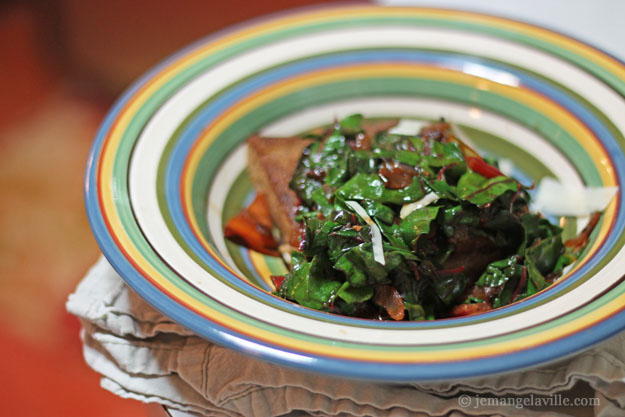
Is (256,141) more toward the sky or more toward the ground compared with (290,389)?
more toward the sky

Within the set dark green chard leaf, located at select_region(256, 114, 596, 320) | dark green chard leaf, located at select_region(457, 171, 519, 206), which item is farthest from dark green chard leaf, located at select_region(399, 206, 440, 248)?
dark green chard leaf, located at select_region(457, 171, 519, 206)

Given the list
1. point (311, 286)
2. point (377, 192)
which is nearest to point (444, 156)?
point (377, 192)

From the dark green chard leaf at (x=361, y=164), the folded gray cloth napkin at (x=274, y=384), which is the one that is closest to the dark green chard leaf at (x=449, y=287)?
the folded gray cloth napkin at (x=274, y=384)

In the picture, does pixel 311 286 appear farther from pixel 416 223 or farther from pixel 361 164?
pixel 361 164

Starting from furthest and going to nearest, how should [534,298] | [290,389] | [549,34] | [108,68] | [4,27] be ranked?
[4,27] < [108,68] < [549,34] < [290,389] < [534,298]

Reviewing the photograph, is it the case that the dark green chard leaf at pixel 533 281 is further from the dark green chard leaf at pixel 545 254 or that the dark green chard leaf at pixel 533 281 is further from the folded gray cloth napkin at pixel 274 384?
the folded gray cloth napkin at pixel 274 384

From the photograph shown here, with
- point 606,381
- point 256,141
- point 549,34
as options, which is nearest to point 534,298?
point 606,381

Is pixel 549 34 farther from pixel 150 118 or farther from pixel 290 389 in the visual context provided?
pixel 290 389
